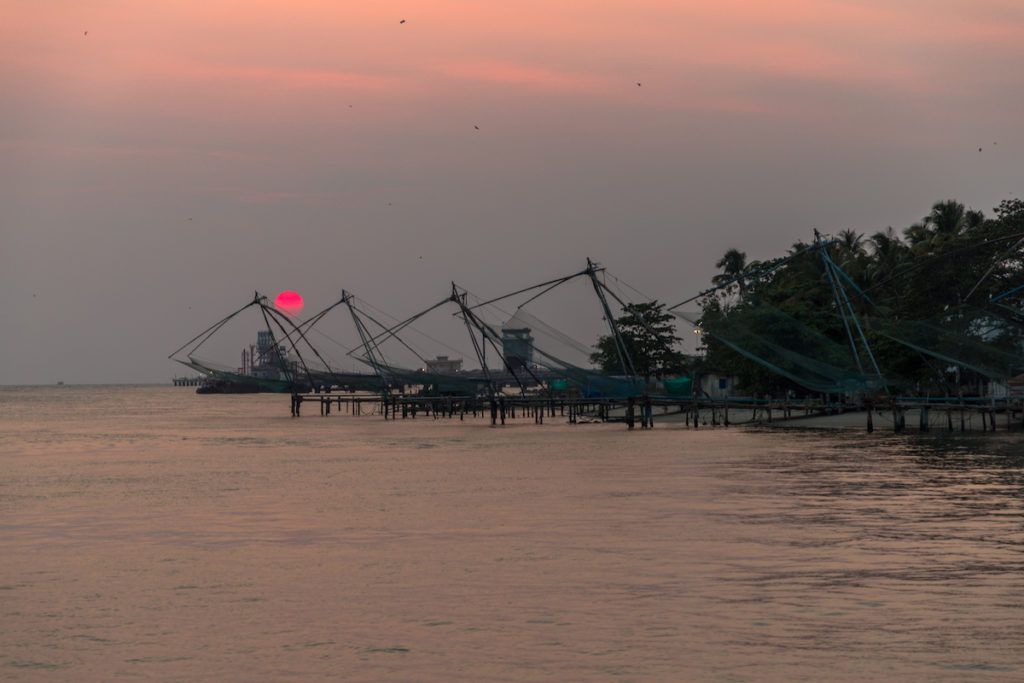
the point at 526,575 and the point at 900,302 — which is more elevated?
the point at 900,302

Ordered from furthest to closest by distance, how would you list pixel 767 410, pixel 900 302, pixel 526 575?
pixel 767 410 < pixel 900 302 < pixel 526 575

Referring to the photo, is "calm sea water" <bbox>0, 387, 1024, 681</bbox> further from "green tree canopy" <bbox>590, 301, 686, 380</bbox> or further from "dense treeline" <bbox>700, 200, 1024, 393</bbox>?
"green tree canopy" <bbox>590, 301, 686, 380</bbox>

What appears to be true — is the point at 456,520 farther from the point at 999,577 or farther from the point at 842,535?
the point at 999,577

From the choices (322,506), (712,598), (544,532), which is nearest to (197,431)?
(322,506)

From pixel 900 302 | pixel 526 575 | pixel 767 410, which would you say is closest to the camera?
pixel 526 575

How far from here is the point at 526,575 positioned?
15422 mm

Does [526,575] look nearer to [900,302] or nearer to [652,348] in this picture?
[900,302]

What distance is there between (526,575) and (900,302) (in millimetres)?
44049

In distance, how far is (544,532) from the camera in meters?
19.6

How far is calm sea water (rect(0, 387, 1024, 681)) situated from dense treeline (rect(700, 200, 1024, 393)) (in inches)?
352

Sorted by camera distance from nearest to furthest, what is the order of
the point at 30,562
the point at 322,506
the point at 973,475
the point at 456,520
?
the point at 30,562, the point at 456,520, the point at 322,506, the point at 973,475

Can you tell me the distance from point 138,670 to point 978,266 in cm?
4748

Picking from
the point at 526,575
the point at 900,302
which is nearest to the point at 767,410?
the point at 900,302

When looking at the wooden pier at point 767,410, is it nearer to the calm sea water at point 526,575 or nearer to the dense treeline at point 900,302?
the dense treeline at point 900,302
